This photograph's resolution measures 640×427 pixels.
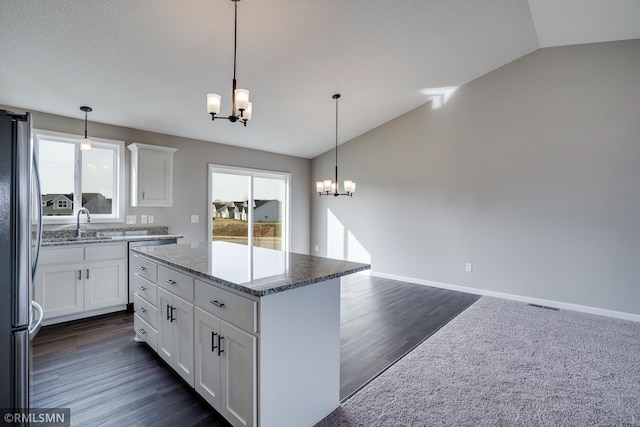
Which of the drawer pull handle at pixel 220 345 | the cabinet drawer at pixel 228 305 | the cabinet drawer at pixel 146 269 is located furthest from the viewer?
the cabinet drawer at pixel 146 269

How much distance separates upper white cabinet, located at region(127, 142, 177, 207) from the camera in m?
4.06

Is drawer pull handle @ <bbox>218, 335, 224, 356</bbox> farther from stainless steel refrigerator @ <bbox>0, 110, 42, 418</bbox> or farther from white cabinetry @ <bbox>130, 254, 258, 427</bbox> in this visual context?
stainless steel refrigerator @ <bbox>0, 110, 42, 418</bbox>

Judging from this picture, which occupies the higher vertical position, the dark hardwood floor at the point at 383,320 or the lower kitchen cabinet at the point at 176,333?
the lower kitchen cabinet at the point at 176,333

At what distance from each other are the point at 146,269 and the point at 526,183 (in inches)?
186

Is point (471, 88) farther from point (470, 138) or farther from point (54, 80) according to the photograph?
point (54, 80)

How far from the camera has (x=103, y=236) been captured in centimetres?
386

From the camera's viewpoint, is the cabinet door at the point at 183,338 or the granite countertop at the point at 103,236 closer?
the cabinet door at the point at 183,338

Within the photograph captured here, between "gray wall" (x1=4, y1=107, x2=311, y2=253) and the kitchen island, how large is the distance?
2.73 meters

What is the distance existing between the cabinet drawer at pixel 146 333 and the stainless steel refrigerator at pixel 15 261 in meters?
1.04

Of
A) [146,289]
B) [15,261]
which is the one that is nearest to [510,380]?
[146,289]

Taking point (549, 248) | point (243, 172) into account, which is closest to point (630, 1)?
point (549, 248)

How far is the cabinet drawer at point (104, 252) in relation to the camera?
3393mm

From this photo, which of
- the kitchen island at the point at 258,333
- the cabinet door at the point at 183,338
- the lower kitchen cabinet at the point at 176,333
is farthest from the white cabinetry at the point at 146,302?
the cabinet door at the point at 183,338

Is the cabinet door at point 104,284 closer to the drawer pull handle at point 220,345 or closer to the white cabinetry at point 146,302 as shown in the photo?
the white cabinetry at point 146,302
